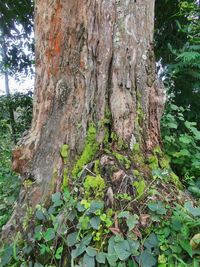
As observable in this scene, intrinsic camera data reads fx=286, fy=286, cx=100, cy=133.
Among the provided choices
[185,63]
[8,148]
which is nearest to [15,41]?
[8,148]

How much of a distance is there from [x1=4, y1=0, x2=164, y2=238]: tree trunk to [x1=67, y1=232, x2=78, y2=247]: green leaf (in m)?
0.37

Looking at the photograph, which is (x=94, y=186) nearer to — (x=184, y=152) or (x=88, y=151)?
(x=88, y=151)

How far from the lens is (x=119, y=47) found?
5.83 ft

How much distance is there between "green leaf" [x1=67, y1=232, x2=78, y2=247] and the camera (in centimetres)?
136

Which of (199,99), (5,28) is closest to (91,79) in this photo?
(199,99)

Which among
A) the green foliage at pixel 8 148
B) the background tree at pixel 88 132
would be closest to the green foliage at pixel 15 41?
the green foliage at pixel 8 148

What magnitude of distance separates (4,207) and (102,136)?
0.84 metres

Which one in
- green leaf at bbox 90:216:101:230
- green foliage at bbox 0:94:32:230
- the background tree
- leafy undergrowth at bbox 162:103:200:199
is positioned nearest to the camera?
green leaf at bbox 90:216:101:230

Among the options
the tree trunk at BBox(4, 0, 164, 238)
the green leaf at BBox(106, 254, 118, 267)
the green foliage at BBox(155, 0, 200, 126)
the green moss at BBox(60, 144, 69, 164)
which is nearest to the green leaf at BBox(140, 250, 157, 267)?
the green leaf at BBox(106, 254, 118, 267)

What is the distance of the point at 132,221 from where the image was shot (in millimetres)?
1349

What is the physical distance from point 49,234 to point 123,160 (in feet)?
1.89

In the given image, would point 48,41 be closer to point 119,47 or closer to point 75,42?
point 75,42

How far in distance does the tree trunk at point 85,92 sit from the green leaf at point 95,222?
0.36 metres

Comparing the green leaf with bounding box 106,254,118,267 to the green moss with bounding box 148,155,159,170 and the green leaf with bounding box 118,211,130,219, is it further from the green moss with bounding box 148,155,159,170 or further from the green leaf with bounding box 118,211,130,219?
the green moss with bounding box 148,155,159,170
